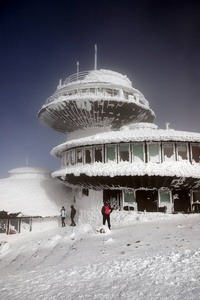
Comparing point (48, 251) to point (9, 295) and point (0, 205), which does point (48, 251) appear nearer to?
point (9, 295)

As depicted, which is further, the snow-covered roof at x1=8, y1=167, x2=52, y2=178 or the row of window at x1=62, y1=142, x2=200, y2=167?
the snow-covered roof at x1=8, y1=167, x2=52, y2=178

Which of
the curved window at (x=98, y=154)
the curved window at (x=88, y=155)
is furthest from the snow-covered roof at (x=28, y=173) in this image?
the curved window at (x=98, y=154)

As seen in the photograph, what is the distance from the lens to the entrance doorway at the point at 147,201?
1919 cm

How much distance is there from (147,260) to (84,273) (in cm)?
200

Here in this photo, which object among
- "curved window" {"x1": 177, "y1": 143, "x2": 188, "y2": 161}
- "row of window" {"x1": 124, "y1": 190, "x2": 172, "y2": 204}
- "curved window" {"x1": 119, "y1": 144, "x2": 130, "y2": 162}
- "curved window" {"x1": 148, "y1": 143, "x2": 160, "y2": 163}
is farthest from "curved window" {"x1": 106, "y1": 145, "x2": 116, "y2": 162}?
"curved window" {"x1": 177, "y1": 143, "x2": 188, "y2": 161}

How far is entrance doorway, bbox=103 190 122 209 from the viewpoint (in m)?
20.1

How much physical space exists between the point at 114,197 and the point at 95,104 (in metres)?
13.7

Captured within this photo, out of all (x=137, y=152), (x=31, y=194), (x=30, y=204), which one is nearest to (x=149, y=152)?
(x=137, y=152)

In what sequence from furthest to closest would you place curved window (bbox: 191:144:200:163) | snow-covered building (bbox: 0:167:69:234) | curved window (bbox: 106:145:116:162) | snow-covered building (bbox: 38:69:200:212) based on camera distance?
1. snow-covered building (bbox: 0:167:69:234)
2. curved window (bbox: 106:145:116:162)
3. curved window (bbox: 191:144:200:163)
4. snow-covered building (bbox: 38:69:200:212)

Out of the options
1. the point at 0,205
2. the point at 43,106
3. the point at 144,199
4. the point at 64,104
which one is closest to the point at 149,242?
the point at 144,199

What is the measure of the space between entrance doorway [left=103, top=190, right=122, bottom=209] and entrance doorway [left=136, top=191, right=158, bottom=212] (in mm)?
1495

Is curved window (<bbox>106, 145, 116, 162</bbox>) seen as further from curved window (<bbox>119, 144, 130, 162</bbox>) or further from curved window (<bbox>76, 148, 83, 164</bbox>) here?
curved window (<bbox>76, 148, 83, 164</bbox>)

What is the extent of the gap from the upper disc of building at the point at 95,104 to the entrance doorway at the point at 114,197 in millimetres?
13145

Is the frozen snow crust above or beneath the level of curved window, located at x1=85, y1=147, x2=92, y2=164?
beneath
